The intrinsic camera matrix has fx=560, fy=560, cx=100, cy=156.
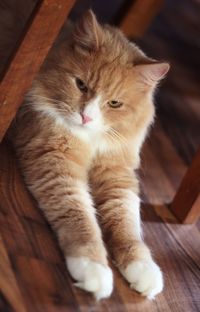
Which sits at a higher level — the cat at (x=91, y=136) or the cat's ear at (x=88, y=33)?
→ the cat's ear at (x=88, y=33)

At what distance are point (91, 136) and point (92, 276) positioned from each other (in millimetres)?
506

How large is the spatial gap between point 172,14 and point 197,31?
0.85ft

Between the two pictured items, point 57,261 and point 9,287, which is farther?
point 57,261

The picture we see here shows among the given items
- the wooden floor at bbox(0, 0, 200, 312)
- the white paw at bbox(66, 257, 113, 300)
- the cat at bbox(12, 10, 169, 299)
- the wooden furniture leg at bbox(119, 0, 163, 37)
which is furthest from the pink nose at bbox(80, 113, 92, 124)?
the wooden furniture leg at bbox(119, 0, 163, 37)

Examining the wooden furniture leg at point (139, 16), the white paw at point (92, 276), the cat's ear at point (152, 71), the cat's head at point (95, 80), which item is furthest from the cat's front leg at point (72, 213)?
the wooden furniture leg at point (139, 16)

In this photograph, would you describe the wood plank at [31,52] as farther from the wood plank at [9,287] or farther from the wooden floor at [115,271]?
the wood plank at [9,287]

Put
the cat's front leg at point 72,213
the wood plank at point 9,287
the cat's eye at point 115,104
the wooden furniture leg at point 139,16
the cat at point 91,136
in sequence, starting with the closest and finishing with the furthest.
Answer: the wood plank at point 9,287
the cat's front leg at point 72,213
the cat at point 91,136
the cat's eye at point 115,104
the wooden furniture leg at point 139,16

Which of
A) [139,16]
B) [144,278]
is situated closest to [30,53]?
[144,278]

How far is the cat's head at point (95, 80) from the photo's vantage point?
1.55 m

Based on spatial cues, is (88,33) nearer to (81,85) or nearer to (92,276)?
(81,85)

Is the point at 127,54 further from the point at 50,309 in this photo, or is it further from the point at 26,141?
the point at 50,309

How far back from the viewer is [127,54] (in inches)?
63.4

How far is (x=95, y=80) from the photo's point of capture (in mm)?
1552

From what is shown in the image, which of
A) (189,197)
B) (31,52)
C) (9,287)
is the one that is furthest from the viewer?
(189,197)
